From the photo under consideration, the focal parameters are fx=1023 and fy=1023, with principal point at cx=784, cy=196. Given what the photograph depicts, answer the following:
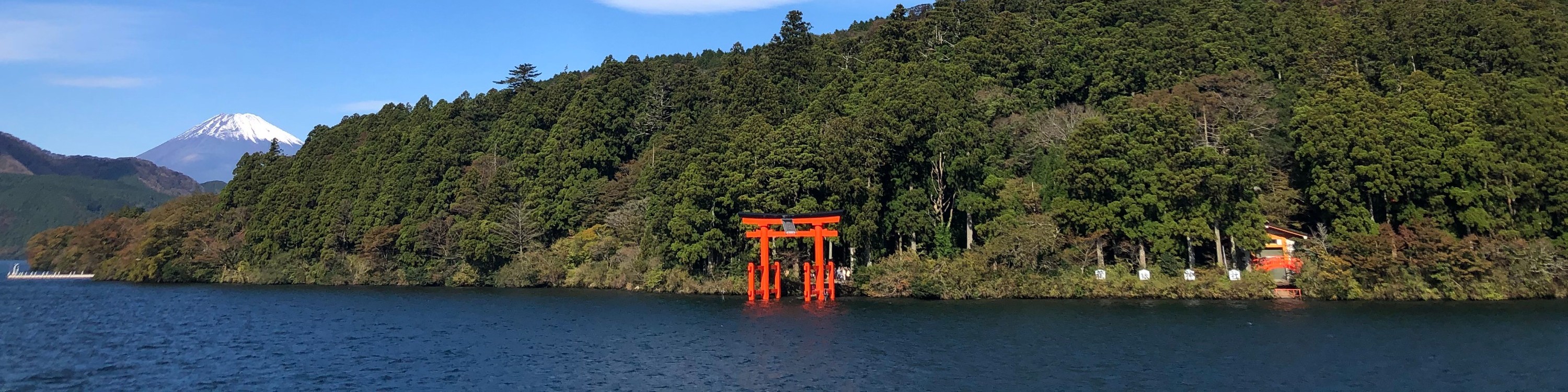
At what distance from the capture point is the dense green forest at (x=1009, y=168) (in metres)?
40.6

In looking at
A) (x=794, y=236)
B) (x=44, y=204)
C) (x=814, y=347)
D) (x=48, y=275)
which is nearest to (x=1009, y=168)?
(x=794, y=236)

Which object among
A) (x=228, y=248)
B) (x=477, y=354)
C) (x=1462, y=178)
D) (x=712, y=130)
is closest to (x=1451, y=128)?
(x=1462, y=178)

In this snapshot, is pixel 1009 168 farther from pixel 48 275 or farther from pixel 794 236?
pixel 48 275

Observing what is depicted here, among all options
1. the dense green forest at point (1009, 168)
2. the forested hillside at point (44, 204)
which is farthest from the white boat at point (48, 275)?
the forested hillside at point (44, 204)

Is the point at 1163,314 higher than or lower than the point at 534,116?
lower

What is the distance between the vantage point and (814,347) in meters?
27.4

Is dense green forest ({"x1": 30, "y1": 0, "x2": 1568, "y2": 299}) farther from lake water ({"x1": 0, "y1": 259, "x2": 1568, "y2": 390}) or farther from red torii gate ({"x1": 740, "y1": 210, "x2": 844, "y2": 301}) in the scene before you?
lake water ({"x1": 0, "y1": 259, "x2": 1568, "y2": 390})

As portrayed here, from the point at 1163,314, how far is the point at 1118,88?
961 inches

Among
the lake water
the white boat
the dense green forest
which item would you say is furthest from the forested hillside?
the lake water

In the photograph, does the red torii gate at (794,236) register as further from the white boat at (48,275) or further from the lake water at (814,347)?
the white boat at (48,275)

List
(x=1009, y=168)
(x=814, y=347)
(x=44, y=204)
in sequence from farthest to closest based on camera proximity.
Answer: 1. (x=44, y=204)
2. (x=1009, y=168)
3. (x=814, y=347)

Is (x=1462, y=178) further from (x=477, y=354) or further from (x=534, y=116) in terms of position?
(x=534, y=116)

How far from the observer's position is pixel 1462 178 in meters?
39.7

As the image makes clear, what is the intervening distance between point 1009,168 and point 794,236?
38.8ft
